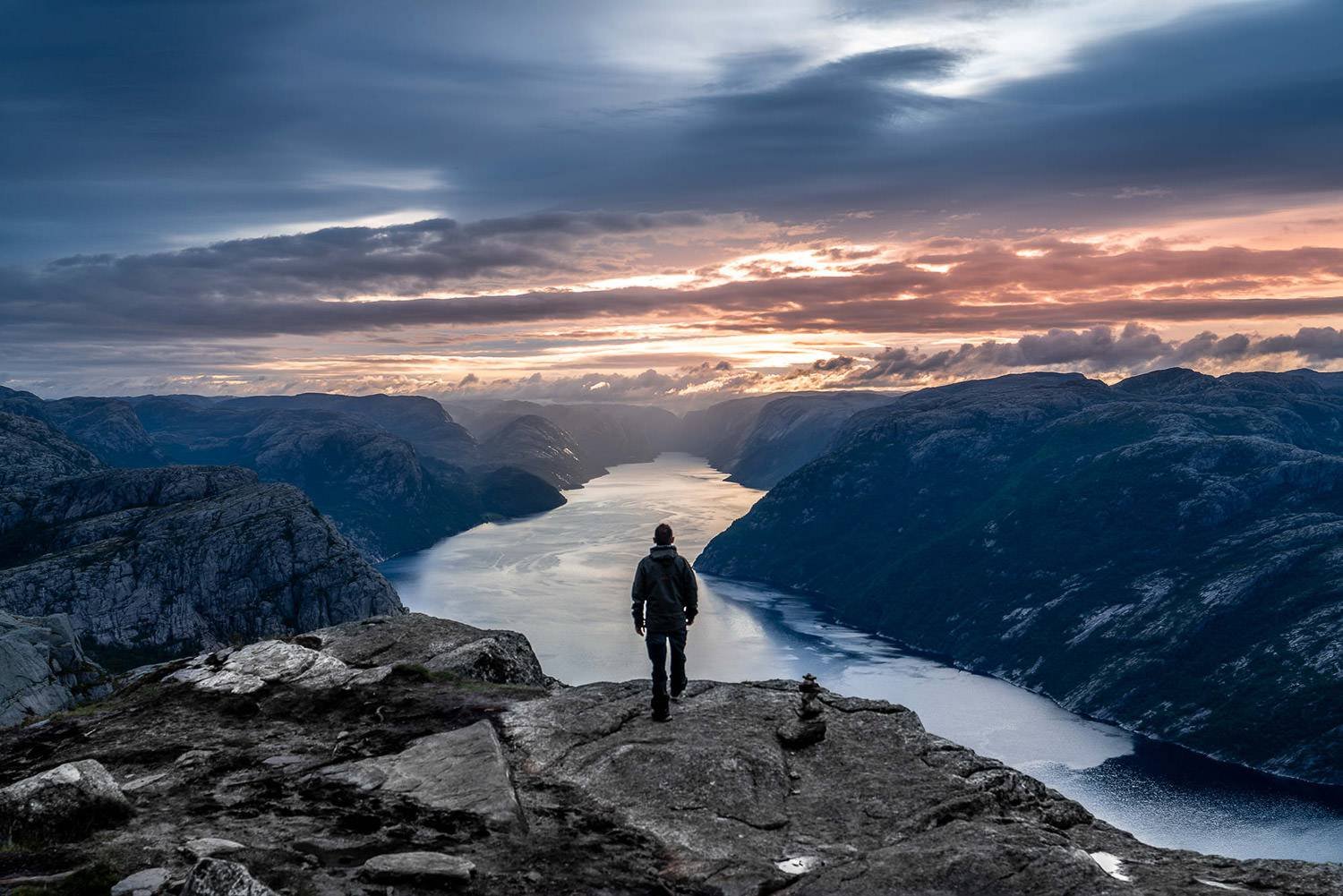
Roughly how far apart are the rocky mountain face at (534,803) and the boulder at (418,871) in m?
0.03

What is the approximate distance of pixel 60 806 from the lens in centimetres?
1470

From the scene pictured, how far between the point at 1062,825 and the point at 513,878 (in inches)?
441

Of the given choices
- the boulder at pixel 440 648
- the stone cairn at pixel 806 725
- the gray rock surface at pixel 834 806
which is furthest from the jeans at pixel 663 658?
the boulder at pixel 440 648

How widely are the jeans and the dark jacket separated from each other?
201 millimetres

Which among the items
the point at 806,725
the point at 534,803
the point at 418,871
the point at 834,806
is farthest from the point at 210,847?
the point at 806,725

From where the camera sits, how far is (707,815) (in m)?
16.0

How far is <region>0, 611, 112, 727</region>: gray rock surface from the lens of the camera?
229 feet

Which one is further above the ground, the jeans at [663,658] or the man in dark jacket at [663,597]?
the man in dark jacket at [663,597]

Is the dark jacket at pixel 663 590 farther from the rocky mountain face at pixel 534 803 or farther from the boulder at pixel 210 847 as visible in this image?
the boulder at pixel 210 847

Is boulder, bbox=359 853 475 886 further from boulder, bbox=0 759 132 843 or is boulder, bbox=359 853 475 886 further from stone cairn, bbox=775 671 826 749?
stone cairn, bbox=775 671 826 749

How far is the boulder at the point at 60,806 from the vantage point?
14352 millimetres

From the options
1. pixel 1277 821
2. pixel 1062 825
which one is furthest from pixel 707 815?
pixel 1277 821

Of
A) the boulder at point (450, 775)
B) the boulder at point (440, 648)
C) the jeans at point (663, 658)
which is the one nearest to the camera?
the boulder at point (450, 775)

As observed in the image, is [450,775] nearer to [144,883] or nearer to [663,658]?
[663,658]
